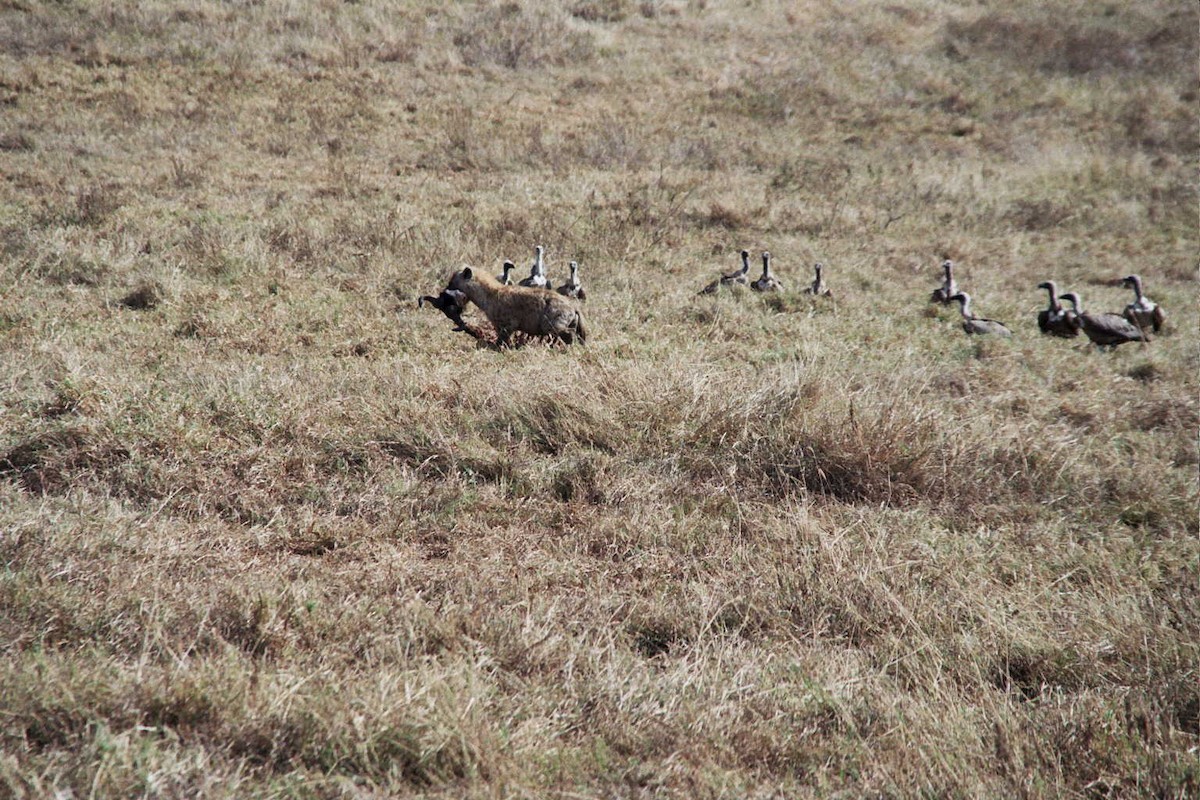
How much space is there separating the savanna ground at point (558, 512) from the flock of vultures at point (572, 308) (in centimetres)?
26

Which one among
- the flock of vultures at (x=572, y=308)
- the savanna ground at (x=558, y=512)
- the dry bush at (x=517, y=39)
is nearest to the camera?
the savanna ground at (x=558, y=512)

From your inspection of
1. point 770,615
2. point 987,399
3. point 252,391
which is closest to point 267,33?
point 252,391

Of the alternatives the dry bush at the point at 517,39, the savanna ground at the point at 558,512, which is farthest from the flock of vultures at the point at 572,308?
the dry bush at the point at 517,39

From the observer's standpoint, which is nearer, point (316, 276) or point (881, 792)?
point (881, 792)

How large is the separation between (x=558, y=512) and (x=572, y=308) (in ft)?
10.2

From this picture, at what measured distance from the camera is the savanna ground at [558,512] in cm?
258

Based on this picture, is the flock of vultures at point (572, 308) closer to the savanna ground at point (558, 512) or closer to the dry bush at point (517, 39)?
the savanna ground at point (558, 512)

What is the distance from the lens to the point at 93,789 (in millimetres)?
2125

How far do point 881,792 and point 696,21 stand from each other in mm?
25561

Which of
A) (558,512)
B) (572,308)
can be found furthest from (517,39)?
(558,512)

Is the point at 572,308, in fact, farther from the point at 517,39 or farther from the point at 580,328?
the point at 517,39

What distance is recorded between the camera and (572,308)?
7.12 m

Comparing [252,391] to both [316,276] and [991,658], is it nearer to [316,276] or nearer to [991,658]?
[316,276]

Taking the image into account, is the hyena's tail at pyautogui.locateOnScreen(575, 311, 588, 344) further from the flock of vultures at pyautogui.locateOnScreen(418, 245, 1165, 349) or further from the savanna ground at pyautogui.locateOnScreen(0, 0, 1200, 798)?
the savanna ground at pyautogui.locateOnScreen(0, 0, 1200, 798)
